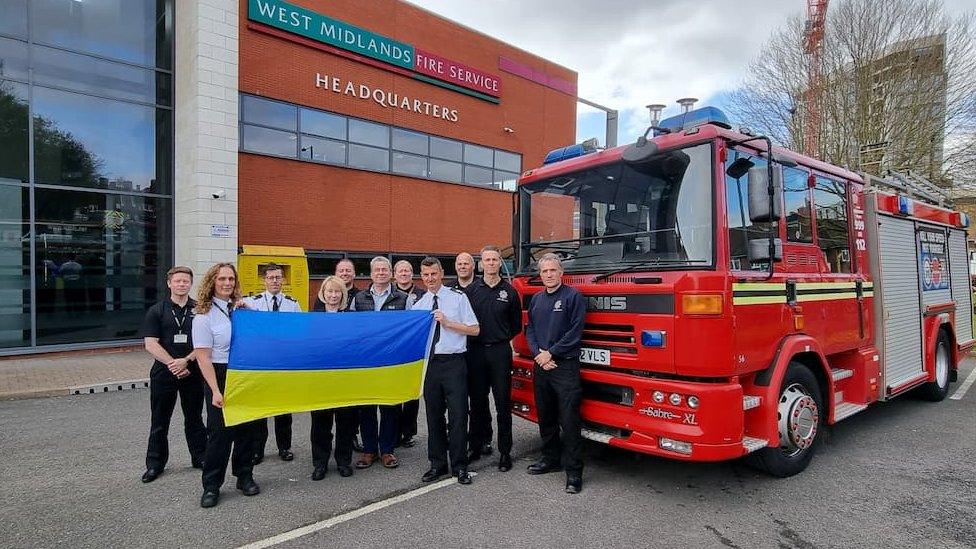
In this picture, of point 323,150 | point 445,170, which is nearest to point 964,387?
point 445,170

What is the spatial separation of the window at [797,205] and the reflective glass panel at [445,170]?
13208 mm

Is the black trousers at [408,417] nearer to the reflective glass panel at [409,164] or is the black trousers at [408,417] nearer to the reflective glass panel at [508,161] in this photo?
the reflective glass panel at [409,164]

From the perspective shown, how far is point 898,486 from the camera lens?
4.58m

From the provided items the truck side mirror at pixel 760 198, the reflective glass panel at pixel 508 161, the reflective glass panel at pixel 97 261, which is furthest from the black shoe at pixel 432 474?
the reflective glass panel at pixel 508 161

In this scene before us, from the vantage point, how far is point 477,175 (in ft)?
61.3

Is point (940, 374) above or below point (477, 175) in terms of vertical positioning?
below

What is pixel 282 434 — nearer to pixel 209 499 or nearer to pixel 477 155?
pixel 209 499

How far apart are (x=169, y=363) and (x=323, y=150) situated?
11119mm

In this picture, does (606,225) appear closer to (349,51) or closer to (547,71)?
(349,51)

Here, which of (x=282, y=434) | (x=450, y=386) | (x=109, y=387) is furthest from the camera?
(x=109, y=387)

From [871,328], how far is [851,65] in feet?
49.5

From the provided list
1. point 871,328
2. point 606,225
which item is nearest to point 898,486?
point 871,328

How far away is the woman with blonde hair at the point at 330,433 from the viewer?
4809 millimetres

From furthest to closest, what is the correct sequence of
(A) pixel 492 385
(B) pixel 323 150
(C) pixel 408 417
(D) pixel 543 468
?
(B) pixel 323 150
(C) pixel 408 417
(A) pixel 492 385
(D) pixel 543 468
